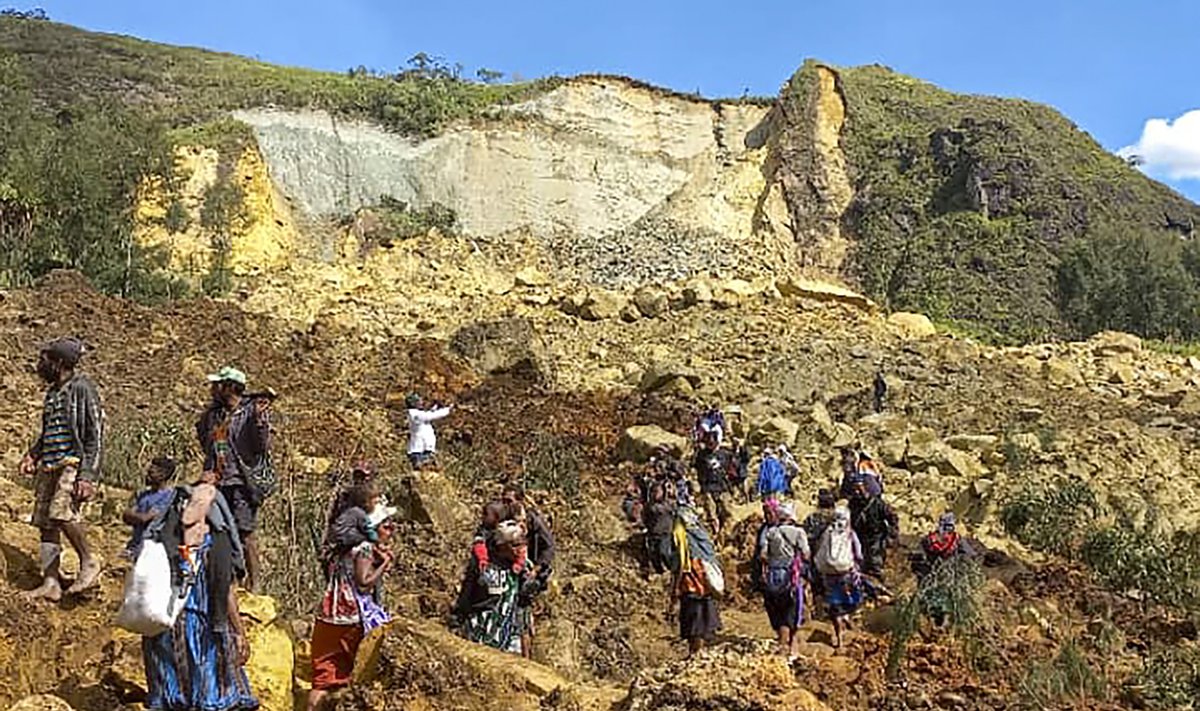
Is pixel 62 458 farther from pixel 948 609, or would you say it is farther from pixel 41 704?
pixel 948 609

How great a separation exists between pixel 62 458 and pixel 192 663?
1.65 meters

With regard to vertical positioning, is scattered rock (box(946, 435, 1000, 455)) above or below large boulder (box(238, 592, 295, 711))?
above

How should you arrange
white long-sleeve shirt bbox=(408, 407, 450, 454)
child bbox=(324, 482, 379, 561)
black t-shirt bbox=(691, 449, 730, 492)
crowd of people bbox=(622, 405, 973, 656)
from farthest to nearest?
white long-sleeve shirt bbox=(408, 407, 450, 454) < black t-shirt bbox=(691, 449, 730, 492) < crowd of people bbox=(622, 405, 973, 656) < child bbox=(324, 482, 379, 561)

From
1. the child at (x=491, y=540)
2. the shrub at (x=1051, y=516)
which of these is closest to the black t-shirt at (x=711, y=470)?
the shrub at (x=1051, y=516)

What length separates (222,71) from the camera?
37688 millimetres

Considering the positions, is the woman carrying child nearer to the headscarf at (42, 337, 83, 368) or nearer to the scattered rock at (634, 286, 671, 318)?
the headscarf at (42, 337, 83, 368)

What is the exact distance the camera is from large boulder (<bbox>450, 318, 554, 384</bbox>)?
66.5 feet

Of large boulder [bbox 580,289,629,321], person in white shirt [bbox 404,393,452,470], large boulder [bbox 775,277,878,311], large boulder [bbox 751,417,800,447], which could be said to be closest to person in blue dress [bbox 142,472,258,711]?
person in white shirt [bbox 404,393,452,470]

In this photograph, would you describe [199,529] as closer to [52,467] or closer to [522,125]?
[52,467]

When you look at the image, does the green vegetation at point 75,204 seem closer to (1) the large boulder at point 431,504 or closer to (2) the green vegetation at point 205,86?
(2) the green vegetation at point 205,86

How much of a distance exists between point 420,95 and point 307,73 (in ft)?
28.4

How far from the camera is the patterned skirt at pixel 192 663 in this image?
468cm

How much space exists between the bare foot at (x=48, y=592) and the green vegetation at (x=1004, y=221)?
96.2 ft

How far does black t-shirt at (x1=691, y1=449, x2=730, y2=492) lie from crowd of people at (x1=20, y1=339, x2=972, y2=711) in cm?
320
